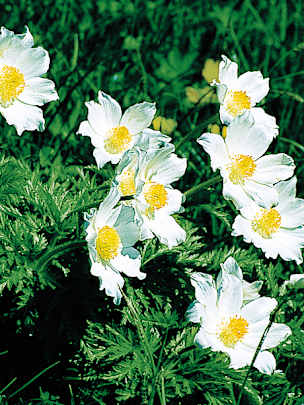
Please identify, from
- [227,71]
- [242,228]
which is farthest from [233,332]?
[227,71]

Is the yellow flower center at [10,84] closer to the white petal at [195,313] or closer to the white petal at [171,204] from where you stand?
the white petal at [171,204]

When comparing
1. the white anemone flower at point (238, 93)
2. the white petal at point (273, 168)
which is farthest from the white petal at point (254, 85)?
the white petal at point (273, 168)

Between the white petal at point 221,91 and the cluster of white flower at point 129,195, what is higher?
the white petal at point 221,91

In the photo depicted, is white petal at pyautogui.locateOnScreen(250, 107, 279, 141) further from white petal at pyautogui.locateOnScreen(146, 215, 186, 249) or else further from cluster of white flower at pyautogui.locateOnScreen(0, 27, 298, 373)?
white petal at pyautogui.locateOnScreen(146, 215, 186, 249)

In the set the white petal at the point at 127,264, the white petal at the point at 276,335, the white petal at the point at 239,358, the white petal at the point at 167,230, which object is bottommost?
the white petal at the point at 239,358

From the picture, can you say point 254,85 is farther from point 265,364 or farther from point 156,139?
point 265,364

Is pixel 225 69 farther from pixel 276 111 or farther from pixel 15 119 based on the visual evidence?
pixel 276 111

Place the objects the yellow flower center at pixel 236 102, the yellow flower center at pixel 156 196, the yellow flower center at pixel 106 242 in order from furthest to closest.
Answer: the yellow flower center at pixel 236 102
the yellow flower center at pixel 156 196
the yellow flower center at pixel 106 242
